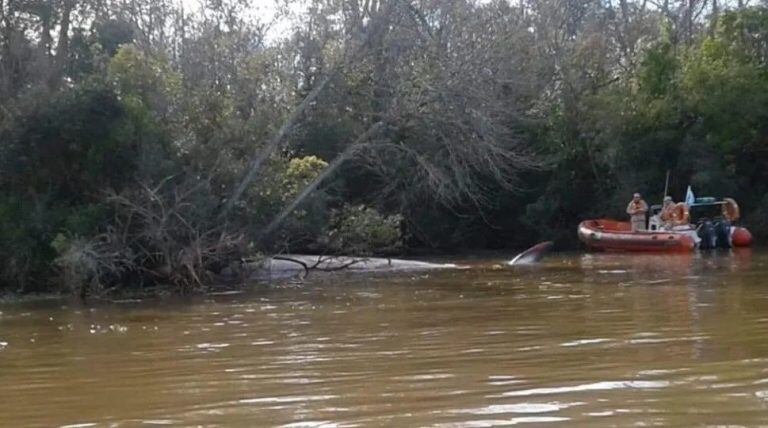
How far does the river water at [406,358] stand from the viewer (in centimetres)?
693

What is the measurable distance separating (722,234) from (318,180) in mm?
10913

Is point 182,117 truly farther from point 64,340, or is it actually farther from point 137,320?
point 64,340

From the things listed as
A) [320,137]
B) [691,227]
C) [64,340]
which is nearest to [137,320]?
[64,340]

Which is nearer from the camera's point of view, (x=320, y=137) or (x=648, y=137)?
(x=320, y=137)

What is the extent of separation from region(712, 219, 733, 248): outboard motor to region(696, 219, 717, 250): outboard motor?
0.11m

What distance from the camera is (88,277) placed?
59.8 feet

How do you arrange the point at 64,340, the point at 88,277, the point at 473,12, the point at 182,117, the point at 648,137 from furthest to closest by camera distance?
the point at 648,137 → the point at 473,12 → the point at 182,117 → the point at 88,277 → the point at 64,340

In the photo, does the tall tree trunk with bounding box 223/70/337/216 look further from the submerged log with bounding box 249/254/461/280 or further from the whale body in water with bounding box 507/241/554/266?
the whale body in water with bounding box 507/241/554/266

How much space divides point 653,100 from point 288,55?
40.8 feet

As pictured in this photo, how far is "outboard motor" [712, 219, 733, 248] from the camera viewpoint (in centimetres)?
2786

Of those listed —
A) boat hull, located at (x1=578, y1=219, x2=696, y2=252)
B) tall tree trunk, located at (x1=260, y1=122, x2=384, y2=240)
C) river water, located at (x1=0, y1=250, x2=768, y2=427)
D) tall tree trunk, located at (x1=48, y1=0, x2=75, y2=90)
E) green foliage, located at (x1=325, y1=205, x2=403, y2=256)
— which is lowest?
river water, located at (x1=0, y1=250, x2=768, y2=427)

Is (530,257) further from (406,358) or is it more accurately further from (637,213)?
(406,358)

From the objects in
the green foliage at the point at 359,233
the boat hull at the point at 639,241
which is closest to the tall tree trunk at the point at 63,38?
the green foliage at the point at 359,233

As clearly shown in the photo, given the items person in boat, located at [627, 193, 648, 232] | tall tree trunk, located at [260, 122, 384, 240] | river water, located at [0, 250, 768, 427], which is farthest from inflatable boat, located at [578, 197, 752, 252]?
river water, located at [0, 250, 768, 427]
